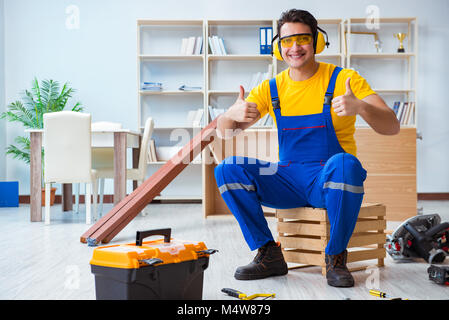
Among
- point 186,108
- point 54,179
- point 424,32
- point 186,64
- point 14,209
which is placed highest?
point 424,32

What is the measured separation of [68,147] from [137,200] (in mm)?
897

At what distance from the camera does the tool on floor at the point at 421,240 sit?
6.94ft

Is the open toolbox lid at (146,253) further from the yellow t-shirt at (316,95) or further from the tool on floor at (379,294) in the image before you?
the yellow t-shirt at (316,95)

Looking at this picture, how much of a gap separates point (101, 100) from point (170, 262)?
473cm

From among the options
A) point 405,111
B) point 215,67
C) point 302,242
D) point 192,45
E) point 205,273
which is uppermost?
point 192,45

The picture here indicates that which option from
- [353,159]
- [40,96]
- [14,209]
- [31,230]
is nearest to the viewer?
[353,159]

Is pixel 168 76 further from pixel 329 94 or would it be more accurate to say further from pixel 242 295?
pixel 242 295

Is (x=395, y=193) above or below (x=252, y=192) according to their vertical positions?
below

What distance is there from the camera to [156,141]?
5707 mm

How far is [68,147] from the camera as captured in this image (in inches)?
145

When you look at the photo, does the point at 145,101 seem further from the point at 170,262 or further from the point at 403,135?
the point at 170,262

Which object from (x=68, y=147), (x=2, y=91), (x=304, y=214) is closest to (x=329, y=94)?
(x=304, y=214)

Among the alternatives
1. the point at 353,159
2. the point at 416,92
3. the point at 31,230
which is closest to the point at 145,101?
the point at 31,230

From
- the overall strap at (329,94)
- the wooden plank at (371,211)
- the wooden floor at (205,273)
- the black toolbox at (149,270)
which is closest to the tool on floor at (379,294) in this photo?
the wooden floor at (205,273)
